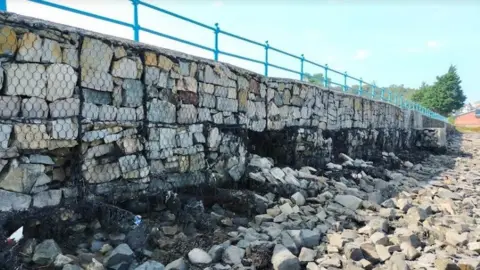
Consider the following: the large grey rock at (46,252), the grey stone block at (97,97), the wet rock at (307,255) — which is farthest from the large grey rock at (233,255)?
the grey stone block at (97,97)

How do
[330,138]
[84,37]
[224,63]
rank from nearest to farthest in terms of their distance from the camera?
[84,37]
[224,63]
[330,138]

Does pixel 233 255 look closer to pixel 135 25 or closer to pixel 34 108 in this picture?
pixel 34 108

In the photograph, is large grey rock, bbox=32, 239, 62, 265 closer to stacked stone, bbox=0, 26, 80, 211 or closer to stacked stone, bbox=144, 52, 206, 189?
stacked stone, bbox=0, 26, 80, 211

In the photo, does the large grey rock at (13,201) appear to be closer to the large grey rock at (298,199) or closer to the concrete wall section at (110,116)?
the concrete wall section at (110,116)

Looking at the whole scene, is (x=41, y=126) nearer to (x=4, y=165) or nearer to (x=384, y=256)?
(x=4, y=165)

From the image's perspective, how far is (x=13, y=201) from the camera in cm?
337

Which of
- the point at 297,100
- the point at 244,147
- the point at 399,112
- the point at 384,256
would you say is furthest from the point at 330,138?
the point at 399,112

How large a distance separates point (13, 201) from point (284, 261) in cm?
269

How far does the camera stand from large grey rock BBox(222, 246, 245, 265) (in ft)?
12.3

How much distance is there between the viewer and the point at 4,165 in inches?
131

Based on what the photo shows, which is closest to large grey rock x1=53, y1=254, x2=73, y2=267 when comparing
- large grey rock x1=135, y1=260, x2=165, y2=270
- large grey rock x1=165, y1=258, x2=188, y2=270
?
large grey rock x1=135, y1=260, x2=165, y2=270

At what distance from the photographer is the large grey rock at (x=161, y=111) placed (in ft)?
15.4

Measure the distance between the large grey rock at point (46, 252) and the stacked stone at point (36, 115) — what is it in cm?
45

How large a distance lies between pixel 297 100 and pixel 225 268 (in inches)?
213
